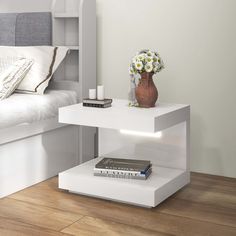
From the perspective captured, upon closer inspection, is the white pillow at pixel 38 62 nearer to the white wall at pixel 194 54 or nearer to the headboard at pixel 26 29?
the headboard at pixel 26 29

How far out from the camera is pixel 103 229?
2352 millimetres

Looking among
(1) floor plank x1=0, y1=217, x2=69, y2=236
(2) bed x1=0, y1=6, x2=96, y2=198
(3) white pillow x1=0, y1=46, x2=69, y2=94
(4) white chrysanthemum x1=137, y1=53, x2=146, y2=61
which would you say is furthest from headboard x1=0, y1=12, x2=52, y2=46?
(1) floor plank x1=0, y1=217, x2=69, y2=236

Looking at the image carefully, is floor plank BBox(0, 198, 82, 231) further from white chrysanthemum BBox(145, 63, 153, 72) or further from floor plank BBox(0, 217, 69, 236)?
white chrysanthemum BBox(145, 63, 153, 72)

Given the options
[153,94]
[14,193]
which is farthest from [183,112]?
[14,193]

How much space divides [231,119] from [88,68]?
41.8 inches

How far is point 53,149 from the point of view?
3162 mm

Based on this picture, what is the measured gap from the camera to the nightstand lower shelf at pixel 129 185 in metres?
2.62

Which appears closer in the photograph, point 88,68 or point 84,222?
point 84,222

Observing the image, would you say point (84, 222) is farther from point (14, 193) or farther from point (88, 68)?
point (88, 68)

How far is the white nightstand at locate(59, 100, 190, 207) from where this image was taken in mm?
2631

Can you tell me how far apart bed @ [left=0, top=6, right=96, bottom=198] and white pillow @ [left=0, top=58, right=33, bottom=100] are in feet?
0.19

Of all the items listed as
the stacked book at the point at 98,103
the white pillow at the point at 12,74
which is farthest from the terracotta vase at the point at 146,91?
the white pillow at the point at 12,74

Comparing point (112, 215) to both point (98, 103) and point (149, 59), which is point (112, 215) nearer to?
point (98, 103)

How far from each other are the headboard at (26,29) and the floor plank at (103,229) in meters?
1.56
